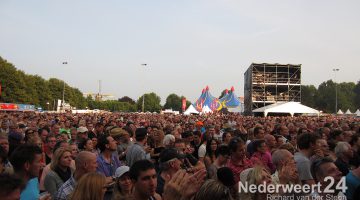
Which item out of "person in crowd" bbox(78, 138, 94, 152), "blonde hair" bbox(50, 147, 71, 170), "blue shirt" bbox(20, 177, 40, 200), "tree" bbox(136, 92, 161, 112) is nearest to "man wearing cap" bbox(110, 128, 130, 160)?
"person in crowd" bbox(78, 138, 94, 152)

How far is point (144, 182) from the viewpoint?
11.5ft

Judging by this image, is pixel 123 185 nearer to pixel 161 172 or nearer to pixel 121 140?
pixel 161 172

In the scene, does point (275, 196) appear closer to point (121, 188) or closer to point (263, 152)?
point (121, 188)

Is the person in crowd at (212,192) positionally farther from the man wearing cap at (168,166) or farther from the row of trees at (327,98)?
the row of trees at (327,98)

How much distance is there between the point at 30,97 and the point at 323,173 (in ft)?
239

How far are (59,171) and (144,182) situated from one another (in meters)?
1.97

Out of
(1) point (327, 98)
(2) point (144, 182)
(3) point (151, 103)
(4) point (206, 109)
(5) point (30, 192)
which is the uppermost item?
(1) point (327, 98)

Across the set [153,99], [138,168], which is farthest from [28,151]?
[153,99]

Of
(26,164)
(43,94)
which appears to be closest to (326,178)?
(26,164)

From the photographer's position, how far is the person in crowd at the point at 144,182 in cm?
346

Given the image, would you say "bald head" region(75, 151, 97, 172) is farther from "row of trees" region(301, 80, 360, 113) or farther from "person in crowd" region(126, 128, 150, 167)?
"row of trees" region(301, 80, 360, 113)

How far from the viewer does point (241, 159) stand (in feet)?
18.7

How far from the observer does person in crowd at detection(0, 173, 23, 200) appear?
270 cm

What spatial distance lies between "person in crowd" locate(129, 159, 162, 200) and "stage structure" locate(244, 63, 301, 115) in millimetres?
41067
